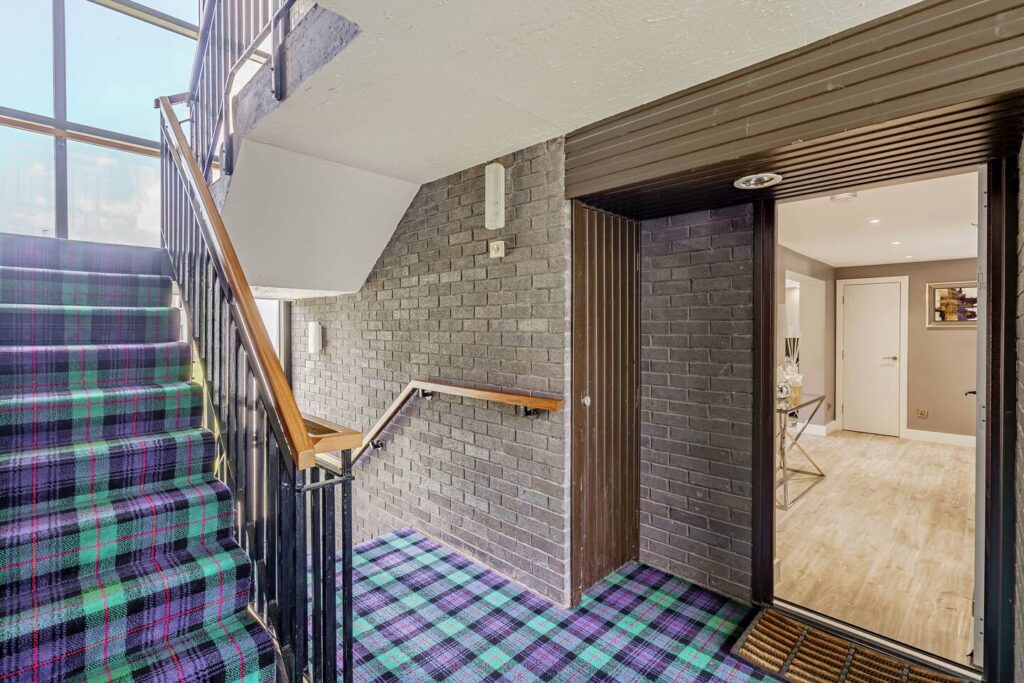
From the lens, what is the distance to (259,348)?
4.79ft

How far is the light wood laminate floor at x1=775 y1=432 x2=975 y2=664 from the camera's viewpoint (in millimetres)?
2439

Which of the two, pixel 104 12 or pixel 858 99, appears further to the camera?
pixel 104 12

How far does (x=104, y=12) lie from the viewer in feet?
→ 13.3

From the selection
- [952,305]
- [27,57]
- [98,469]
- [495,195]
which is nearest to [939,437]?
[952,305]

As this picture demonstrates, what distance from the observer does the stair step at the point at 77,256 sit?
247 centimetres

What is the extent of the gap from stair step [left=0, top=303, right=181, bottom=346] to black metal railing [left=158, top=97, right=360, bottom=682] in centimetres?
38

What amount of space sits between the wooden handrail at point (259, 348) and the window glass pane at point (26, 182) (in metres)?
2.92

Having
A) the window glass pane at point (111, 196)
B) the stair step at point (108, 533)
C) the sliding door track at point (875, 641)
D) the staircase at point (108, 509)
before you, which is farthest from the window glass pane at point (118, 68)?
the sliding door track at point (875, 641)

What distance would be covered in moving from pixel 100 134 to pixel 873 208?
Result: 622 cm

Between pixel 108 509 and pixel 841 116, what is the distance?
2.69 m

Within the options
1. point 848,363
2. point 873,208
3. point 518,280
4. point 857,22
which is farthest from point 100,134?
point 848,363

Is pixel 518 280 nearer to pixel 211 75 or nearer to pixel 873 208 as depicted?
pixel 211 75

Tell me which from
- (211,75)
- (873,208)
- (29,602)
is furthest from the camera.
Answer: (873,208)

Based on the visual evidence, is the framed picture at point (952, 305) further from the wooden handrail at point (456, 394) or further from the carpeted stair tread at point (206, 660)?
the carpeted stair tread at point (206, 660)
